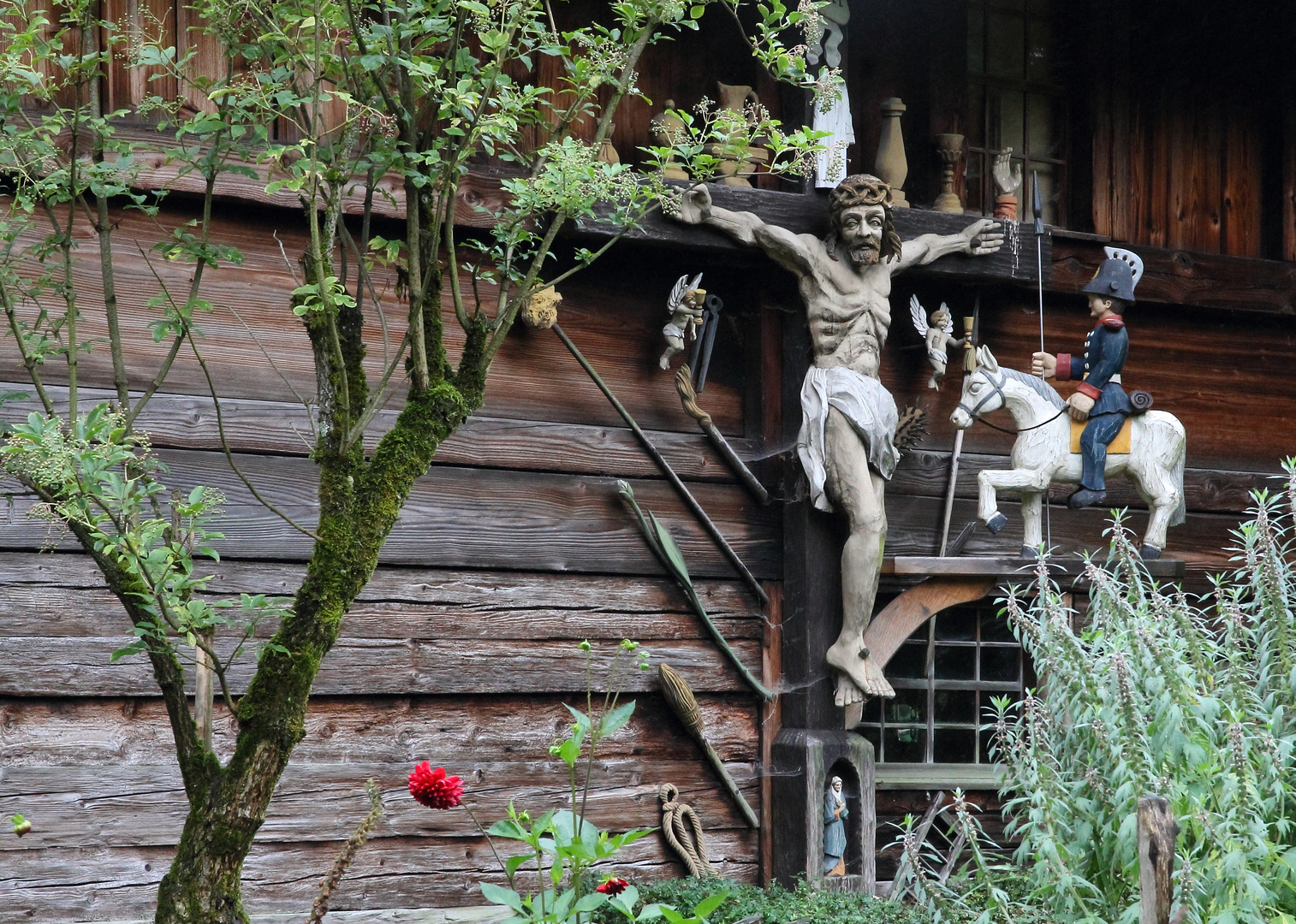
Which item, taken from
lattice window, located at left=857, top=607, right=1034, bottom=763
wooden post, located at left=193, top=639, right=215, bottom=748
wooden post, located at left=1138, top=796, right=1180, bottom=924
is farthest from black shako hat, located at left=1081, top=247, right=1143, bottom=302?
wooden post, located at left=193, top=639, right=215, bottom=748

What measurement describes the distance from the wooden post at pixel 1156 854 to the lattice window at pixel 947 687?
3.18 metres

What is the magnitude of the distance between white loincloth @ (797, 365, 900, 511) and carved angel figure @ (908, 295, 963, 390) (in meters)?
0.40

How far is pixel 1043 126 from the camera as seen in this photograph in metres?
6.97

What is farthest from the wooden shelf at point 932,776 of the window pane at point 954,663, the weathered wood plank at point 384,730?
the weathered wood plank at point 384,730

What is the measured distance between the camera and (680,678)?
5.57 metres

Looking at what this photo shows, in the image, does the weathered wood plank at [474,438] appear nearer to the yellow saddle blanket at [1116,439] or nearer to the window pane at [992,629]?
the yellow saddle blanket at [1116,439]

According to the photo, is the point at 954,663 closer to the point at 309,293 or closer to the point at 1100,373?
the point at 1100,373

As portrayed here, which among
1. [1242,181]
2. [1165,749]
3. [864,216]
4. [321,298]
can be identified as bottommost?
[1165,749]

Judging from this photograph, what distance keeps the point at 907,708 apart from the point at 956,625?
0.47m

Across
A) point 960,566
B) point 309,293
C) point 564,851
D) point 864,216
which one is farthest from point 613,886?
point 864,216

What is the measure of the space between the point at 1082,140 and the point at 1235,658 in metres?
3.85

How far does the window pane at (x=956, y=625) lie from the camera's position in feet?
21.1

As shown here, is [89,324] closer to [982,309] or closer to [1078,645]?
[1078,645]

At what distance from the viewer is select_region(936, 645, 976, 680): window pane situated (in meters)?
6.39
